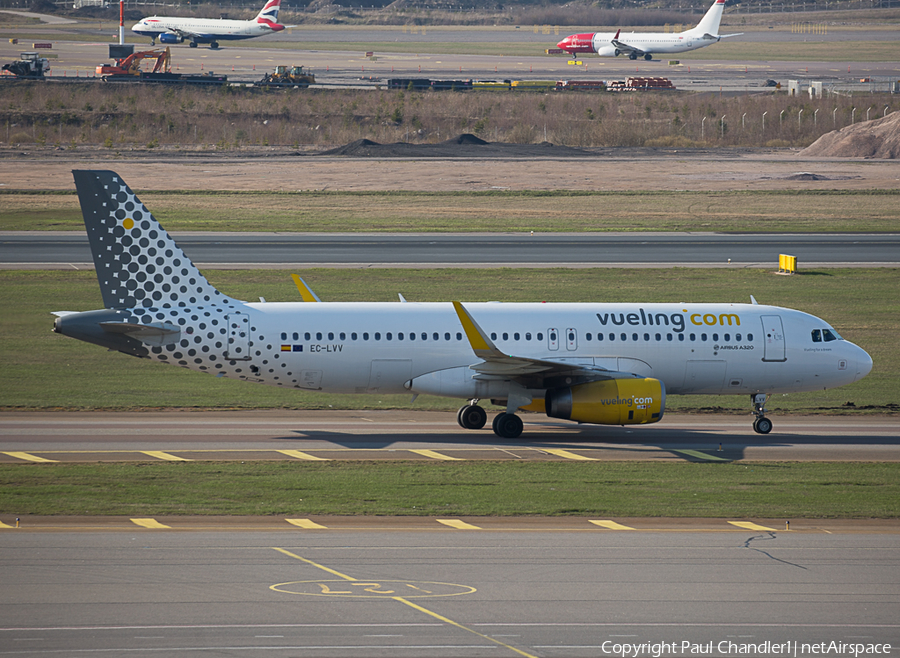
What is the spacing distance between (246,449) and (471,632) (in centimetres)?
1531

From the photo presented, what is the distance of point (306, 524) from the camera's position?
80.7 ft

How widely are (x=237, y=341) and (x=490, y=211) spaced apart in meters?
50.7

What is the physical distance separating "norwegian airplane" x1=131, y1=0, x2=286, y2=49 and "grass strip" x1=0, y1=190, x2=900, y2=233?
101309 mm

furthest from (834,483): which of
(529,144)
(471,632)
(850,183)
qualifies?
(529,144)

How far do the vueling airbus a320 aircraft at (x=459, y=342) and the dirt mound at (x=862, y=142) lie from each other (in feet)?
263

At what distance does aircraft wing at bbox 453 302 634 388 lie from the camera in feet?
108

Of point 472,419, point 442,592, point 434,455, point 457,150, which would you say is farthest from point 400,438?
point 457,150

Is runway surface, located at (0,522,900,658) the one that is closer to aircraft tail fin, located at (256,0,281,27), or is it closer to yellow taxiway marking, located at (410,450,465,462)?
yellow taxiway marking, located at (410,450,465,462)

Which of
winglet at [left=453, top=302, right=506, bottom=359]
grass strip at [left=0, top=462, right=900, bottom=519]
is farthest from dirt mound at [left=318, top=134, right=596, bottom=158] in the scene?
grass strip at [left=0, top=462, right=900, bottom=519]

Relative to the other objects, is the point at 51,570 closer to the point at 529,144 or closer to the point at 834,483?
the point at 834,483

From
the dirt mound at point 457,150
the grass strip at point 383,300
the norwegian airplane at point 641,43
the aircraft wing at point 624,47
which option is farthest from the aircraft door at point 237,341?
the aircraft wing at point 624,47

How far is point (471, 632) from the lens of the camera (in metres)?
18.3

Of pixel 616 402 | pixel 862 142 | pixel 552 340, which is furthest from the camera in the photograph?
pixel 862 142

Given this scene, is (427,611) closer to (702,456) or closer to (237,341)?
(702,456)
